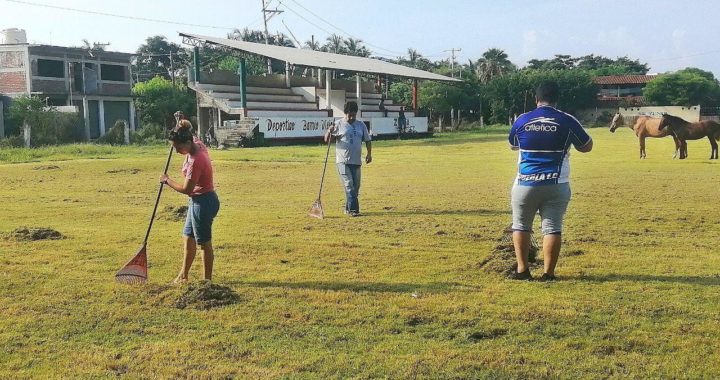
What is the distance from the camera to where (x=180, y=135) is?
593cm

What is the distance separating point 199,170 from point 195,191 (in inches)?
8.1

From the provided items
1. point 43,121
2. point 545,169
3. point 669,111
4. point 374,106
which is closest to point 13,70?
point 43,121

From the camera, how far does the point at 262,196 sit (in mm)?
13578

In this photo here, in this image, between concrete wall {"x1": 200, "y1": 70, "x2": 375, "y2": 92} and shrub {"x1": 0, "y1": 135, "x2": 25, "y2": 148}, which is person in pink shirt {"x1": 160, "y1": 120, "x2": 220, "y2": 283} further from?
concrete wall {"x1": 200, "y1": 70, "x2": 375, "y2": 92}

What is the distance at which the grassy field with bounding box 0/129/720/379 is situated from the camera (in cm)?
434

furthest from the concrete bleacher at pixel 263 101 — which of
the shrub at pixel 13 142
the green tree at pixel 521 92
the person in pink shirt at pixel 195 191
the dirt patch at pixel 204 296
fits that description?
the green tree at pixel 521 92

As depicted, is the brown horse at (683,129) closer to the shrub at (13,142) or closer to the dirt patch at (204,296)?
the dirt patch at (204,296)

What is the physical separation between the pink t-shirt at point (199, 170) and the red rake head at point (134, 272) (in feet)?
2.49

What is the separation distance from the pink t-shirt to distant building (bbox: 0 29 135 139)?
128 feet

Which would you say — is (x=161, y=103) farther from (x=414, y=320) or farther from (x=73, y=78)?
(x=414, y=320)

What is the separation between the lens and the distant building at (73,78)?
42.6m

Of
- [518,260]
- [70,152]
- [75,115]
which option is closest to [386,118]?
[75,115]

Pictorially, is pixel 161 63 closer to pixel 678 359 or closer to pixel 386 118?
pixel 386 118

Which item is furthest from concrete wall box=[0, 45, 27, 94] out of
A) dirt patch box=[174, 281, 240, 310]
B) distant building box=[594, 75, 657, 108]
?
distant building box=[594, 75, 657, 108]
